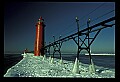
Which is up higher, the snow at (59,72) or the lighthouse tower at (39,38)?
the lighthouse tower at (39,38)

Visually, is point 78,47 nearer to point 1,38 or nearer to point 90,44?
point 90,44

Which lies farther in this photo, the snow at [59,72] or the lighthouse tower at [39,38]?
the lighthouse tower at [39,38]

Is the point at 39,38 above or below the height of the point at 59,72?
above

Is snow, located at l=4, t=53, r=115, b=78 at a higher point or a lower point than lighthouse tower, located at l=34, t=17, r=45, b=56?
lower

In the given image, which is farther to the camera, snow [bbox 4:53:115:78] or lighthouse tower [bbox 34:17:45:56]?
lighthouse tower [bbox 34:17:45:56]

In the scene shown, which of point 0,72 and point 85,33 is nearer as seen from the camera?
point 0,72

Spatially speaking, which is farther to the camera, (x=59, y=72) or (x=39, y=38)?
(x=39, y=38)

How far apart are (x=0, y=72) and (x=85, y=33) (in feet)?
9.73

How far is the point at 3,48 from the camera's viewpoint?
4922 millimetres
